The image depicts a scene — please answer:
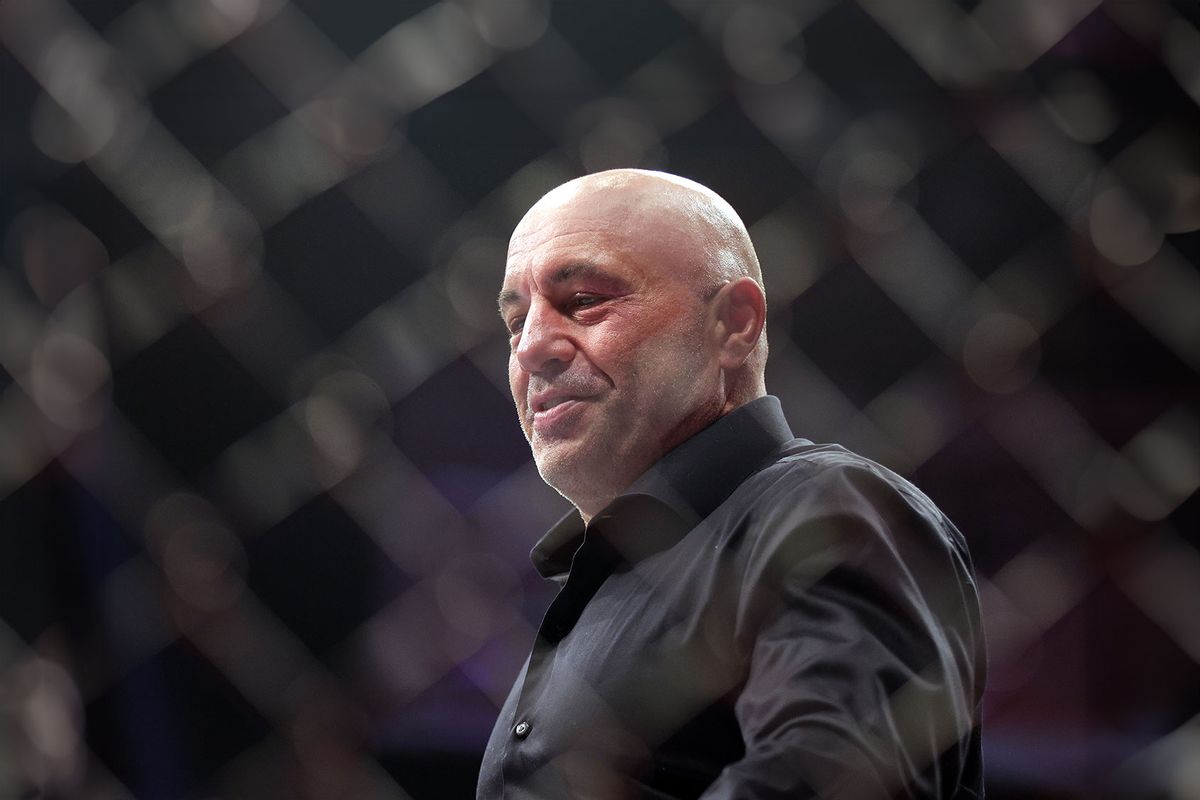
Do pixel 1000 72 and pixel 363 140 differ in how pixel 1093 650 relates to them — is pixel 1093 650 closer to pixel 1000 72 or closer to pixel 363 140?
pixel 1000 72

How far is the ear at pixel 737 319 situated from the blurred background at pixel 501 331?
86 centimetres

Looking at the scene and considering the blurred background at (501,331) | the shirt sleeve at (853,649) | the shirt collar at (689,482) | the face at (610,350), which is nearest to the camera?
the shirt sleeve at (853,649)

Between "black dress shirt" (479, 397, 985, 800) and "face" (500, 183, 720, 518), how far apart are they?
73 millimetres

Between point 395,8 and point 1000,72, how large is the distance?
47.5 inches

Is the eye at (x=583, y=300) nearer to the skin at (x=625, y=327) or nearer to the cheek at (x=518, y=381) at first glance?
the skin at (x=625, y=327)

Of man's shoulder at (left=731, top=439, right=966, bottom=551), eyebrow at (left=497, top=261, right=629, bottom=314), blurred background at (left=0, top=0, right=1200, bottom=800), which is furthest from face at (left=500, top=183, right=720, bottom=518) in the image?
blurred background at (left=0, top=0, right=1200, bottom=800)

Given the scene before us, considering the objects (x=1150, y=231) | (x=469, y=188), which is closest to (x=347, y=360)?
(x=469, y=188)

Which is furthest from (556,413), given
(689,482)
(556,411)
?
(689,482)

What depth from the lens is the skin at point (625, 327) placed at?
1476 mm

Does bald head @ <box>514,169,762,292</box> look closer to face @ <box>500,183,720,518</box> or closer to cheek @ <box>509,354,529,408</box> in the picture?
face @ <box>500,183,720,518</box>

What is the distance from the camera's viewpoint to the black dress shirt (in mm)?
955

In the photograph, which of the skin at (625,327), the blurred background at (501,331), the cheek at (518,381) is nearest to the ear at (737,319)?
the skin at (625,327)

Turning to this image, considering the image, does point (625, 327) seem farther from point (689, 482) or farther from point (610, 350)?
point (689, 482)

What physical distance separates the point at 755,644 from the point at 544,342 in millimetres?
557
